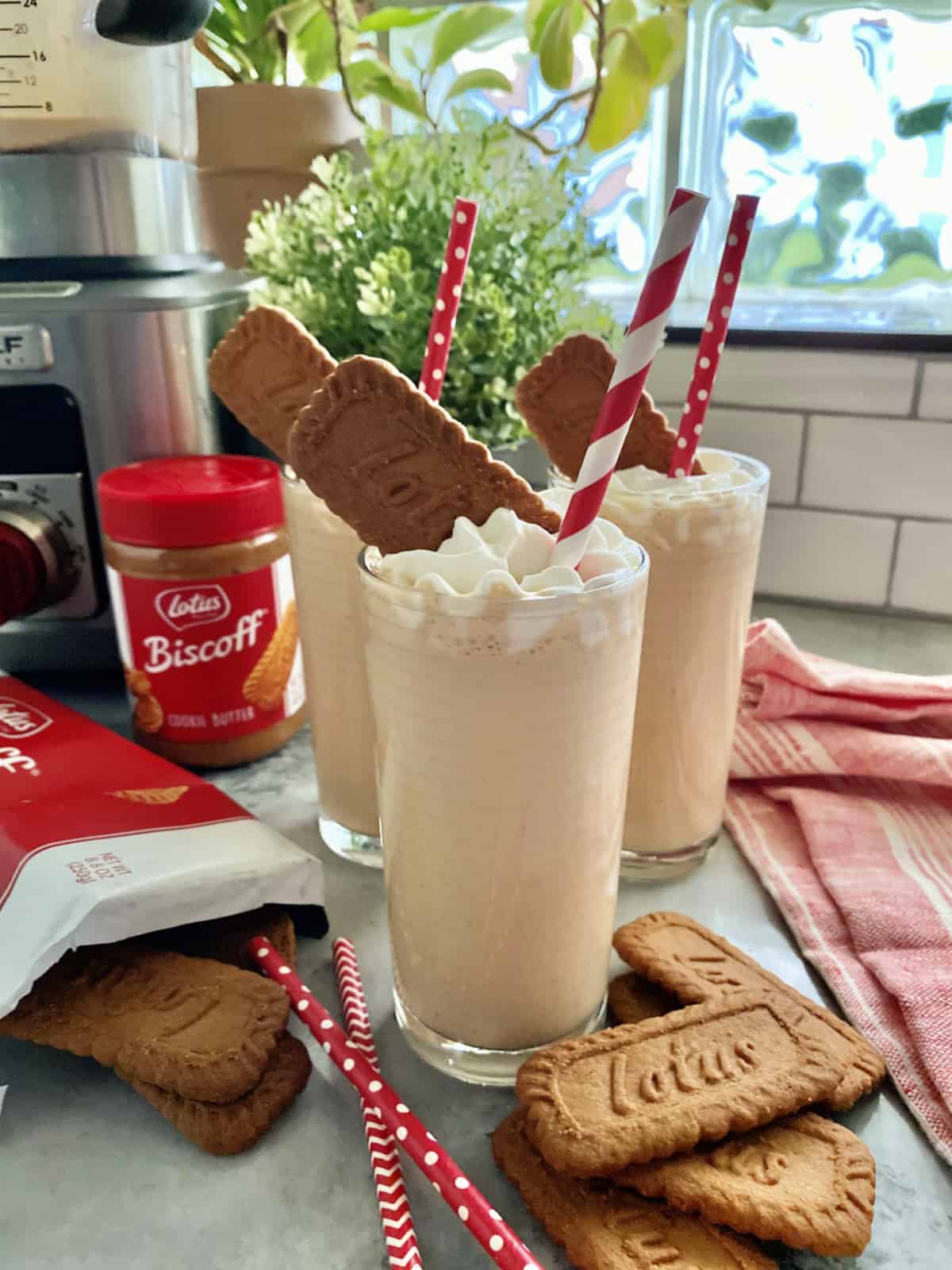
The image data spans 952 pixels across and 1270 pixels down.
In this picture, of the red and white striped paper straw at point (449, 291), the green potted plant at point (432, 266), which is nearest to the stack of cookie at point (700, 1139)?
the red and white striped paper straw at point (449, 291)

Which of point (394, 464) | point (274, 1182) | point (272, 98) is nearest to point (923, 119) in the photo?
point (272, 98)

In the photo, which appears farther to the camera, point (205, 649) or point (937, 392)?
point (937, 392)

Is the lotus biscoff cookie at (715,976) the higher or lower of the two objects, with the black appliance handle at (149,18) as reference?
lower

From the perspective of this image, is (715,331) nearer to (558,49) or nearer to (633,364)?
(633,364)

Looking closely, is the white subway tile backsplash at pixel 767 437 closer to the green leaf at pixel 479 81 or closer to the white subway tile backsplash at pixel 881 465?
the white subway tile backsplash at pixel 881 465

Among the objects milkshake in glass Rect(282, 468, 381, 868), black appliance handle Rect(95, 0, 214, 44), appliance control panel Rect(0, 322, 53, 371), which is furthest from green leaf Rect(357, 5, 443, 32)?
milkshake in glass Rect(282, 468, 381, 868)
